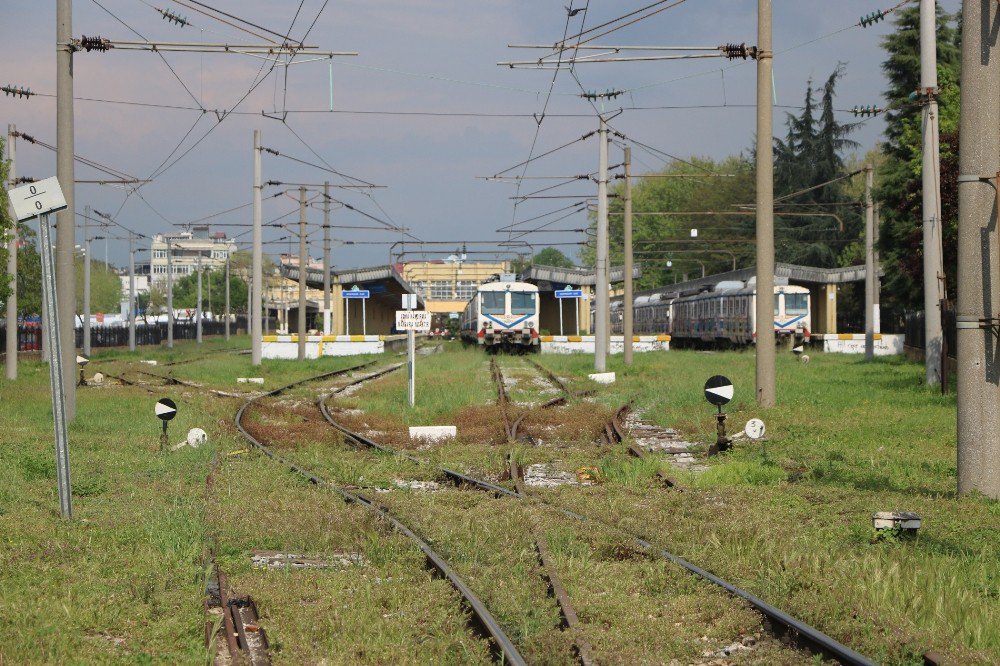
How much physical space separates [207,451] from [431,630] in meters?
9.09

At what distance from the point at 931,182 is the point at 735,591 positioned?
18.1m

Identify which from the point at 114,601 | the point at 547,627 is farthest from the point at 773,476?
the point at 114,601

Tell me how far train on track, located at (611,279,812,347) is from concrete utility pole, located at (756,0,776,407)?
91.2ft

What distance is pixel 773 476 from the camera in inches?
480

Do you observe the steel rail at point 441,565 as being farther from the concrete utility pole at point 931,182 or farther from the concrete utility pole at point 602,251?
the concrete utility pole at point 602,251

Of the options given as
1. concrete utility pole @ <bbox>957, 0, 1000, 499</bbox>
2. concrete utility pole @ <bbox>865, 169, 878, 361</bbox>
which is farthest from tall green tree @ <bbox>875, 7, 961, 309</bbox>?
concrete utility pole @ <bbox>957, 0, 1000, 499</bbox>

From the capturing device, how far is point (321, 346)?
168 feet

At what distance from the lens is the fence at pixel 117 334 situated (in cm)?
5803

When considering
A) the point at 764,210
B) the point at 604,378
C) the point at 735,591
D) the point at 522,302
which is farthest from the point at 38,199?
the point at 522,302

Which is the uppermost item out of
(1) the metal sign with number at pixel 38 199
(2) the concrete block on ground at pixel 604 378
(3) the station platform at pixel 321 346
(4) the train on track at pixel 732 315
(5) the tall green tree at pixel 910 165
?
(5) the tall green tree at pixel 910 165

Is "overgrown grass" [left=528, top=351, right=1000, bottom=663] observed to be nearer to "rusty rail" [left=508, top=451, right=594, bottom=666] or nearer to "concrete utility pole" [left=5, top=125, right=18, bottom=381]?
"rusty rail" [left=508, top=451, right=594, bottom=666]

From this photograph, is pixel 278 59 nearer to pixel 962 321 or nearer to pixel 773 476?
pixel 773 476

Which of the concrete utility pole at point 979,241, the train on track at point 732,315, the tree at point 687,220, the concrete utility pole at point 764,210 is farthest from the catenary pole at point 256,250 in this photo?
the tree at point 687,220

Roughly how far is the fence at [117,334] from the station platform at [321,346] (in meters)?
11.4
